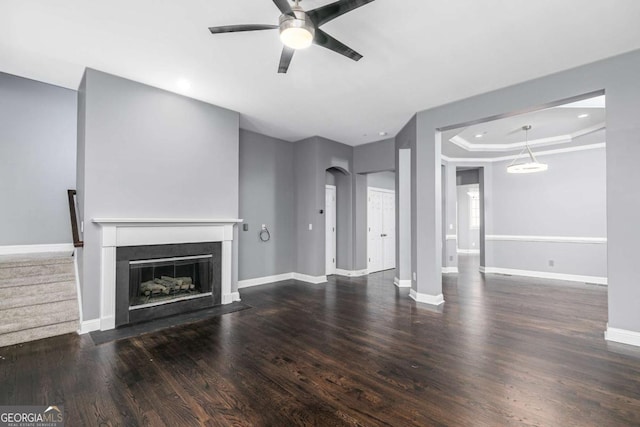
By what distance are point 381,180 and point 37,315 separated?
6.82 meters

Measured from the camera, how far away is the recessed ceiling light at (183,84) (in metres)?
3.71

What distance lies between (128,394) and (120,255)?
193cm

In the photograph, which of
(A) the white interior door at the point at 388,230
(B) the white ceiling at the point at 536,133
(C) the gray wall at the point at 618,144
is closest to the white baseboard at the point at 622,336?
(C) the gray wall at the point at 618,144

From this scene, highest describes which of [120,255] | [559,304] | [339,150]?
[339,150]

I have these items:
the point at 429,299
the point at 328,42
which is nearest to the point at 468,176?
the point at 429,299

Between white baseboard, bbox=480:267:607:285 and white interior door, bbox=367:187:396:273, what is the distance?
8.26ft

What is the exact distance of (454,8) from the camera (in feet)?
7.98

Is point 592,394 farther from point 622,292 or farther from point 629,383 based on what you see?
point 622,292

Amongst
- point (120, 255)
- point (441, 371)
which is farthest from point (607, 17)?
point (120, 255)

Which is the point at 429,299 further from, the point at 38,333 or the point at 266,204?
the point at 38,333

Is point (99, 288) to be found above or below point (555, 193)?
below

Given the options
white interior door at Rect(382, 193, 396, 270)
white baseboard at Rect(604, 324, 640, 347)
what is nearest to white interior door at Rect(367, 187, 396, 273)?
white interior door at Rect(382, 193, 396, 270)

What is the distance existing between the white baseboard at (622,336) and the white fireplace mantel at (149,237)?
4.79 meters

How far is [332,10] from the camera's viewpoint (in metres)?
2.09
